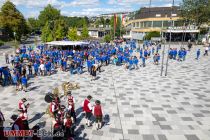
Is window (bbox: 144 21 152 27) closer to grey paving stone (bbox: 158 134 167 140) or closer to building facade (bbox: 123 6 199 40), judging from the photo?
building facade (bbox: 123 6 199 40)

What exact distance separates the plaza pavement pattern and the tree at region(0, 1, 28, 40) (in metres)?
50.3

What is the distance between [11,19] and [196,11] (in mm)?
53945

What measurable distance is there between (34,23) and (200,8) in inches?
4192

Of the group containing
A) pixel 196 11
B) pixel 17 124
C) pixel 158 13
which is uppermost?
pixel 158 13

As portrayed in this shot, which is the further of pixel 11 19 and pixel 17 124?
pixel 11 19

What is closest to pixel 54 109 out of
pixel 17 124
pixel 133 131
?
pixel 17 124

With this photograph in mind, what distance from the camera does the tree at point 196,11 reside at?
52.9 metres

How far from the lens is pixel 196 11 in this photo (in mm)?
54219

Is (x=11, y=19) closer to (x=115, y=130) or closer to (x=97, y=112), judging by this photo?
(x=97, y=112)

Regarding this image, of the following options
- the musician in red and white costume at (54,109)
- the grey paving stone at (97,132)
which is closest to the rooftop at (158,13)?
the grey paving stone at (97,132)

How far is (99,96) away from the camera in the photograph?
1623 cm

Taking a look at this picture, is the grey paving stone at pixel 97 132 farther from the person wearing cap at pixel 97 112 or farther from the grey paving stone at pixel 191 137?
the grey paving stone at pixel 191 137

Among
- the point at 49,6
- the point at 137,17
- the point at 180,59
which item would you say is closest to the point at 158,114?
the point at 180,59

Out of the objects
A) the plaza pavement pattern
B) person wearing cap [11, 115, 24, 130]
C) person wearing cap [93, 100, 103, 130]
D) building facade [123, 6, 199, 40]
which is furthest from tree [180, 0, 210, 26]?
person wearing cap [11, 115, 24, 130]
